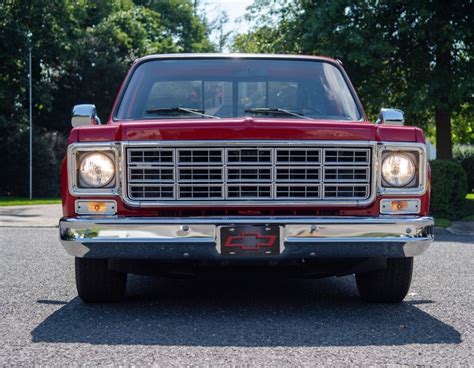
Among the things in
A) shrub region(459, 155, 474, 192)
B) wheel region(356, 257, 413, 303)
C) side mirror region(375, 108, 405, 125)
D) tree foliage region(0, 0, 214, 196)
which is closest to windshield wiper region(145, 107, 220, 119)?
side mirror region(375, 108, 405, 125)

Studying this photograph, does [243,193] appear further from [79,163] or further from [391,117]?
[391,117]

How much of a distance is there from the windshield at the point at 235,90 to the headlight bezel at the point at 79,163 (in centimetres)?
86

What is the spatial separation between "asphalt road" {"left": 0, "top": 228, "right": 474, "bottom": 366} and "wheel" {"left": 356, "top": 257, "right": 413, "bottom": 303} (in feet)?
0.37

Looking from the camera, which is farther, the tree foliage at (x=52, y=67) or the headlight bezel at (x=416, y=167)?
the tree foliage at (x=52, y=67)

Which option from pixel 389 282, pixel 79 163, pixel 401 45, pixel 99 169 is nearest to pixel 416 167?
pixel 389 282

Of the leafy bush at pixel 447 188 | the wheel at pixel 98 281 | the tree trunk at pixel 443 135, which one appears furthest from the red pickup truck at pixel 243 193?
the tree trunk at pixel 443 135

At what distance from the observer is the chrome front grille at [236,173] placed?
5.54 metres

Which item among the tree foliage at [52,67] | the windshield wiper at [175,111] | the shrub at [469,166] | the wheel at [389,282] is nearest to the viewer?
the wheel at [389,282]

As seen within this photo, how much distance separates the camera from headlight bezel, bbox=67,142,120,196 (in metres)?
5.52

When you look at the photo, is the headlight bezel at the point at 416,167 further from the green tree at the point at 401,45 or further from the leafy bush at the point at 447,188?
the green tree at the point at 401,45

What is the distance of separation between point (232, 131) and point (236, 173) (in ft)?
0.93

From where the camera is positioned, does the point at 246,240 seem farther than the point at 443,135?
No

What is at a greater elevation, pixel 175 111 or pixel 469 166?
pixel 175 111

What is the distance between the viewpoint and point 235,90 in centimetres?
660
